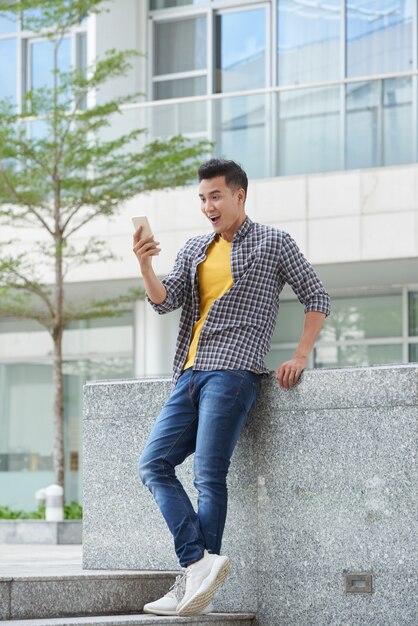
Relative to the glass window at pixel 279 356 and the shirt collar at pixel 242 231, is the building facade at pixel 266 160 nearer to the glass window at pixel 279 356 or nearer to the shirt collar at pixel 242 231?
the glass window at pixel 279 356

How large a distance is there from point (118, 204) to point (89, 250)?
1.20m

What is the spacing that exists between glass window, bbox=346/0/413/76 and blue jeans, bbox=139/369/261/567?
14.1 m

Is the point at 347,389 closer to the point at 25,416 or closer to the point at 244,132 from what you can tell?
the point at 244,132

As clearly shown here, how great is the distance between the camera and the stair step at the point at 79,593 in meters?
5.94

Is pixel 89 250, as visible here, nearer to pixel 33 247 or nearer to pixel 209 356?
pixel 33 247

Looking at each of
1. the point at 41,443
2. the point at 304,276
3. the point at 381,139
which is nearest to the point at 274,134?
the point at 381,139

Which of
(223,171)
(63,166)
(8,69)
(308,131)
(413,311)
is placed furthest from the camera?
(8,69)

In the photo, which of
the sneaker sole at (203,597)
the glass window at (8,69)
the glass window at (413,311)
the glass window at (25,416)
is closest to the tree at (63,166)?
the glass window at (413,311)

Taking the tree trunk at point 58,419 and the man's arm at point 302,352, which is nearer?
the man's arm at point 302,352

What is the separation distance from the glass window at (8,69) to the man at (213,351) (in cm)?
1735

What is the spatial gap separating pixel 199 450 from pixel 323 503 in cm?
67

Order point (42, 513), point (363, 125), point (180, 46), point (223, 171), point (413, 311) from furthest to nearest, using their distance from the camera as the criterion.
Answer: point (180, 46) < point (413, 311) < point (363, 125) < point (42, 513) < point (223, 171)

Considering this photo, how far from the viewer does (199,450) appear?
5996 millimetres

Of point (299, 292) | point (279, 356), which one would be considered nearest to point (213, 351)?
point (299, 292)
